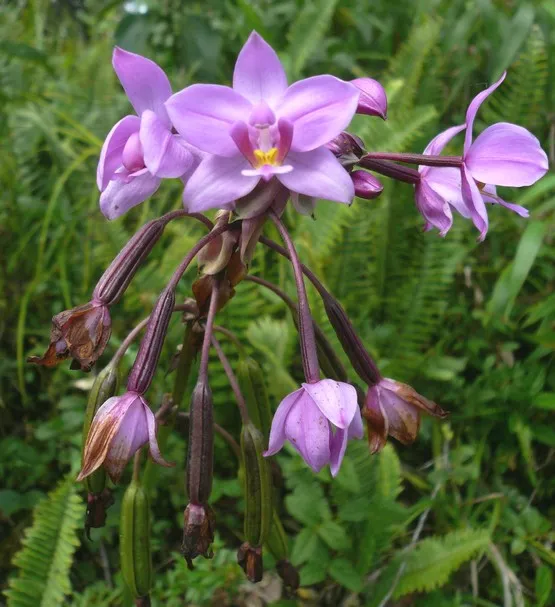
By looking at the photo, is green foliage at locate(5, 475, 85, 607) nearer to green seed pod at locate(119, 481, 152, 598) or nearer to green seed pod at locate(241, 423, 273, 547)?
green seed pod at locate(119, 481, 152, 598)

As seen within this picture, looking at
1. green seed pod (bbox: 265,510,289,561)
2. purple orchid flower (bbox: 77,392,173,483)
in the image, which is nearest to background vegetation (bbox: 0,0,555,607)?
green seed pod (bbox: 265,510,289,561)

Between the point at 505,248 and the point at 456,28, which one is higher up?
the point at 456,28

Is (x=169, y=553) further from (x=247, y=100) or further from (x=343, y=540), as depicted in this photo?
(x=247, y=100)

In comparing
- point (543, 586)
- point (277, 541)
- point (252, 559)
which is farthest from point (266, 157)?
point (543, 586)

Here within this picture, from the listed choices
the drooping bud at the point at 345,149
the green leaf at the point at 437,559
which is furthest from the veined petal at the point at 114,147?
the green leaf at the point at 437,559

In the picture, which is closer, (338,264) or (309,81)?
(309,81)

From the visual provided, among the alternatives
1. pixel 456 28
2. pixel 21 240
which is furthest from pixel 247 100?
pixel 456 28
